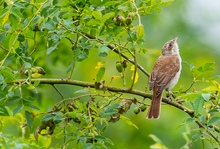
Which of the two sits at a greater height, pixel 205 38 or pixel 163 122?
pixel 205 38

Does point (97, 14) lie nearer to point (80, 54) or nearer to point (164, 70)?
point (80, 54)

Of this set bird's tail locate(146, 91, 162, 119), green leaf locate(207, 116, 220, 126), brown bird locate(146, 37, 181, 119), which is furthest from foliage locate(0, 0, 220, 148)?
brown bird locate(146, 37, 181, 119)

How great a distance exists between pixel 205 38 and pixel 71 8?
5.34m

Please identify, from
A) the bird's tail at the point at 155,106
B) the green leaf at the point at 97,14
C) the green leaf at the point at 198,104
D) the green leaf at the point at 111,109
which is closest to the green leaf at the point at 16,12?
the green leaf at the point at 97,14

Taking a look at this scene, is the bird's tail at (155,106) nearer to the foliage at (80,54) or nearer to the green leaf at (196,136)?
the foliage at (80,54)

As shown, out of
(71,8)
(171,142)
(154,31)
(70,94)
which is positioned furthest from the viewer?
(154,31)

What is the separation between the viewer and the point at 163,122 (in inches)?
313

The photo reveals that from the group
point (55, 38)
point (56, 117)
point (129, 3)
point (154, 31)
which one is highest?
point (154, 31)

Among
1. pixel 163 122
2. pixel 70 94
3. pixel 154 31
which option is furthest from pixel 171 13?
pixel 70 94

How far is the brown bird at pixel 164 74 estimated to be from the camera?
4812mm

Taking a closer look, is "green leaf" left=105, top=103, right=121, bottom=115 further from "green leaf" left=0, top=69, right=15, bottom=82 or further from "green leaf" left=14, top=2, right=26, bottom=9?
"green leaf" left=14, top=2, right=26, bottom=9

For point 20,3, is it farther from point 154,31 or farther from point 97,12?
point 154,31

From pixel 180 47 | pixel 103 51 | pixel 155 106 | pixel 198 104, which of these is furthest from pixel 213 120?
pixel 180 47

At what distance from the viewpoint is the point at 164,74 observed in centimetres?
549
